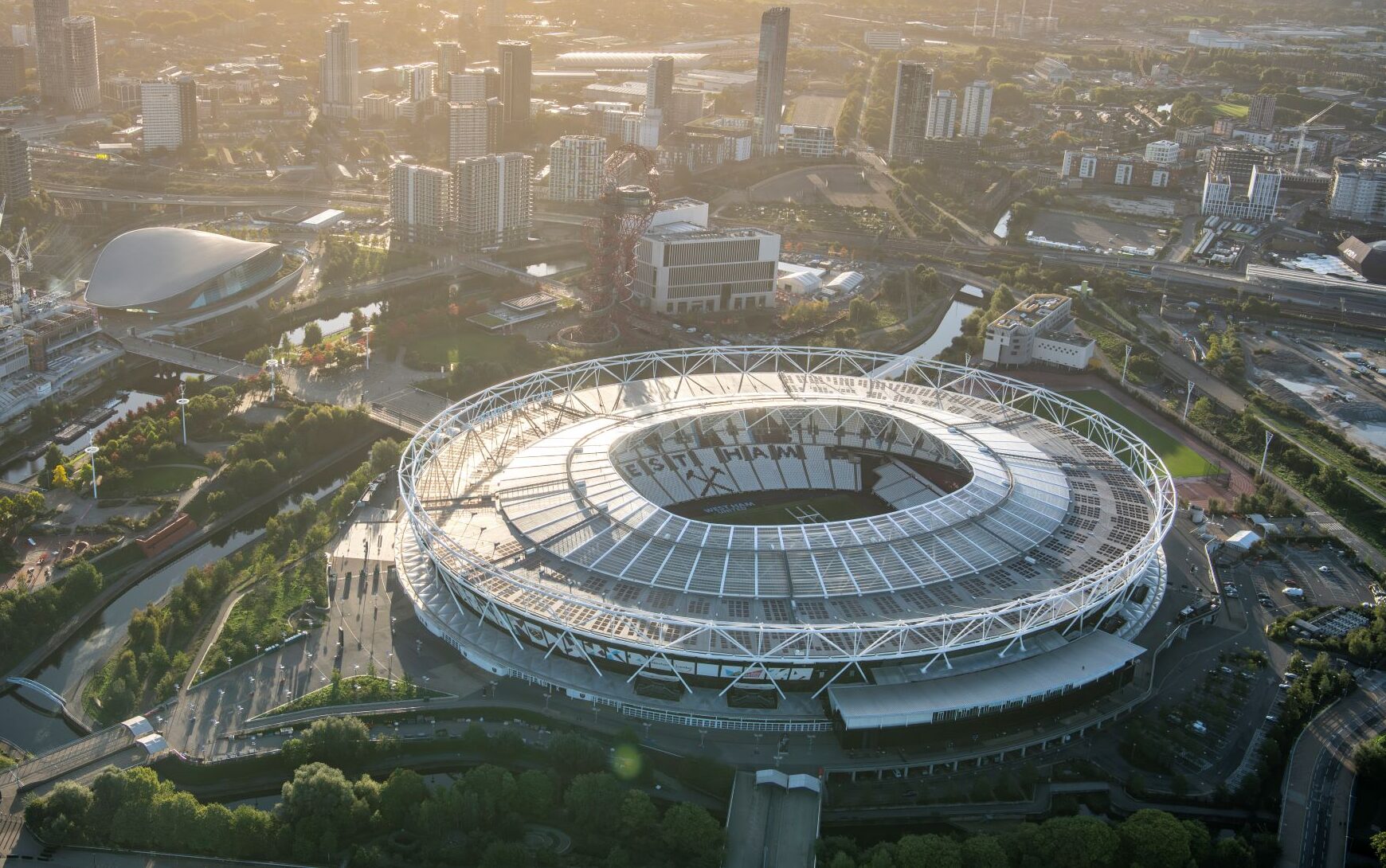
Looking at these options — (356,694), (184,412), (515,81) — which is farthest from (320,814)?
(515,81)

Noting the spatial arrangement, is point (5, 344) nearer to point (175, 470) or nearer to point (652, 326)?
point (175, 470)

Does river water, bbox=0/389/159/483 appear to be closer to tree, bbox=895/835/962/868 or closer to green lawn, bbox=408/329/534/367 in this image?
green lawn, bbox=408/329/534/367

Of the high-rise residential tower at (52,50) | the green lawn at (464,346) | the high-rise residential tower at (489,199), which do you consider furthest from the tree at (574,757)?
the high-rise residential tower at (52,50)

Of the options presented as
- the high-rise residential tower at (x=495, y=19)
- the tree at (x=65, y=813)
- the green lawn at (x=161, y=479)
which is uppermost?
the high-rise residential tower at (x=495, y=19)

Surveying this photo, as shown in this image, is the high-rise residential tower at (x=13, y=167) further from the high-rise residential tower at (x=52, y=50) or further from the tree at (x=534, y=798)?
the tree at (x=534, y=798)

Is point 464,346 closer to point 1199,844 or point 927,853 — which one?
point 927,853

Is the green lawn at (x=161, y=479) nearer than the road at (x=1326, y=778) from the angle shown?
No

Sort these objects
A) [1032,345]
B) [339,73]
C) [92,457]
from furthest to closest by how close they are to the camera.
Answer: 1. [339,73]
2. [1032,345]
3. [92,457]
